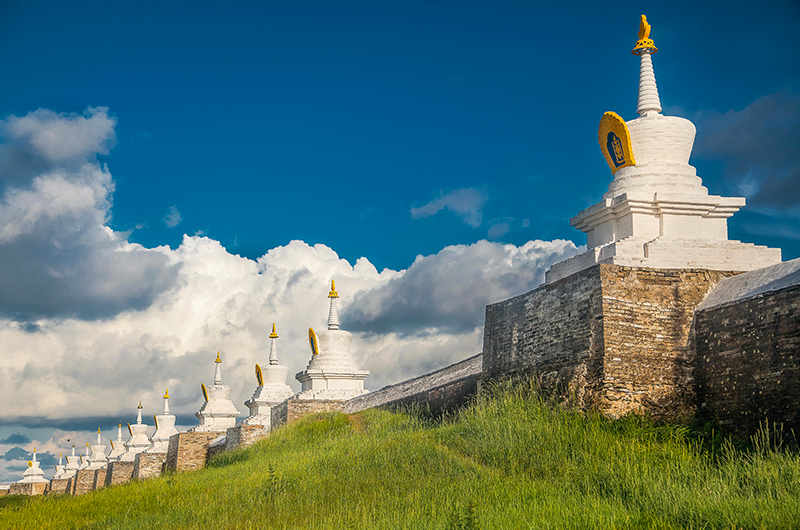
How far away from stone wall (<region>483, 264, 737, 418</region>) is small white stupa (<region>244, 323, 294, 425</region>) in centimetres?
1881

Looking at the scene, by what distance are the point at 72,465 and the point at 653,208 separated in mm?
51206

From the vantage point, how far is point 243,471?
561 inches

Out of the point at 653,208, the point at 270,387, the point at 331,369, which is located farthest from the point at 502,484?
the point at 270,387

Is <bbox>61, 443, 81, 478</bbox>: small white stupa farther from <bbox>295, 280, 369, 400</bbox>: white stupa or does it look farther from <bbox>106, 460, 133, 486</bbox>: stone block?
<bbox>295, 280, 369, 400</bbox>: white stupa

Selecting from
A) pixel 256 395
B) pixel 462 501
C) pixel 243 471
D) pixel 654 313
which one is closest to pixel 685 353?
pixel 654 313

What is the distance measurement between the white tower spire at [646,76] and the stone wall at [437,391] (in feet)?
20.1

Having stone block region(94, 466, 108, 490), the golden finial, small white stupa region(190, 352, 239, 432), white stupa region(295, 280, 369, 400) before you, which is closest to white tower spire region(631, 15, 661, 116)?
the golden finial

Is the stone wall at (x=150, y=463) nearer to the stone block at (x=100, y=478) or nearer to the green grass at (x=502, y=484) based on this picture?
the stone block at (x=100, y=478)

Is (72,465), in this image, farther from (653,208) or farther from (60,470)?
(653,208)

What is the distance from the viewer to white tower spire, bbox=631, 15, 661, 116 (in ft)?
50.3

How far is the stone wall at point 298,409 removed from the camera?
749 inches

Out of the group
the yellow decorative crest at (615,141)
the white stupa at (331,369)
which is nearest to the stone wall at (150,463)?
the white stupa at (331,369)

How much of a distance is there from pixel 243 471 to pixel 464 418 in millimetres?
4550

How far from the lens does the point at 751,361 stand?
32.2 feet
